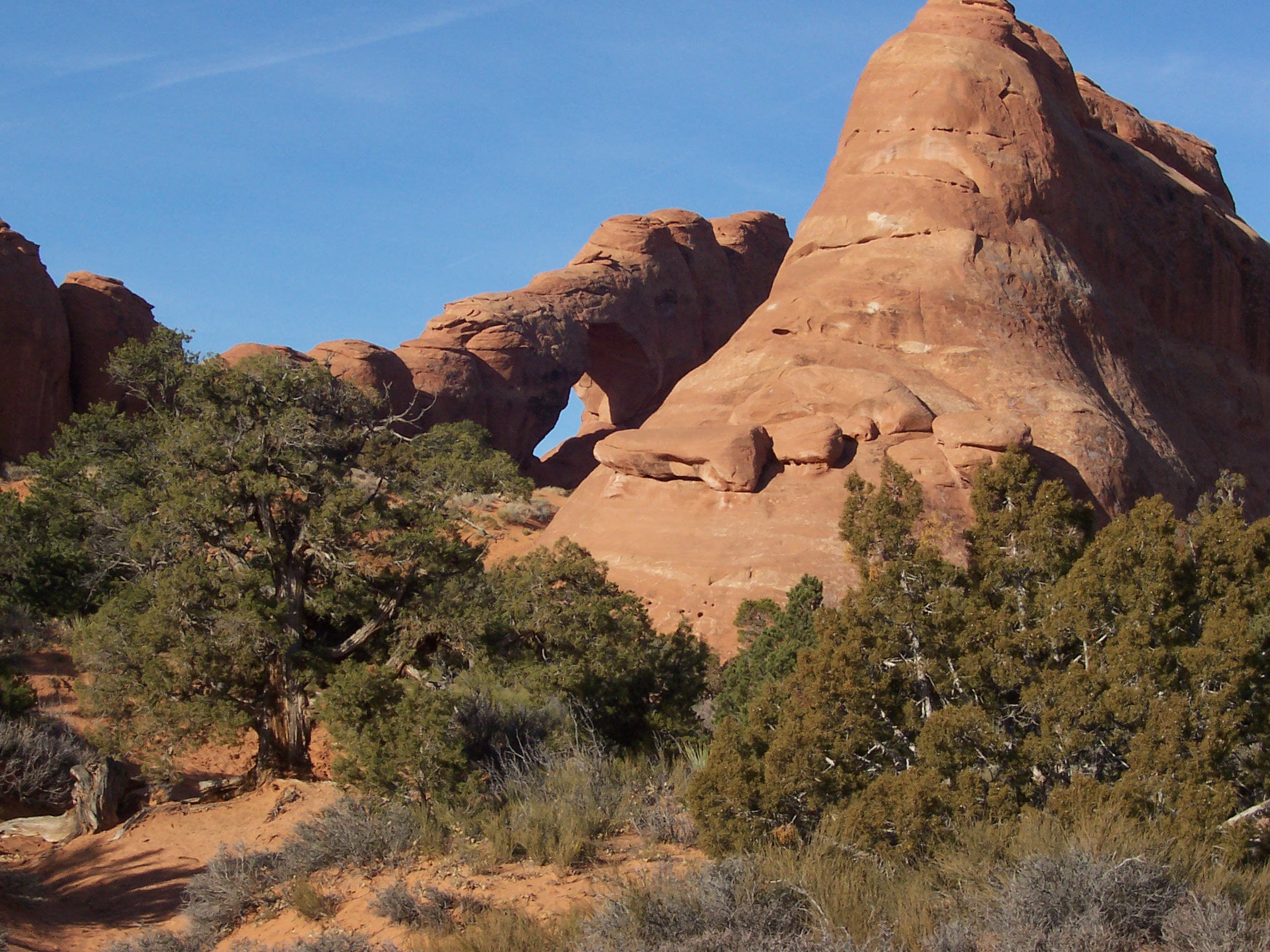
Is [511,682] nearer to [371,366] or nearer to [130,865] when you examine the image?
[130,865]

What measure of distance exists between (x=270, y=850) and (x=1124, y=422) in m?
16.9

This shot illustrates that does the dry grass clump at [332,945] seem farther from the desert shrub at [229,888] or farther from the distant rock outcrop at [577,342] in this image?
the distant rock outcrop at [577,342]

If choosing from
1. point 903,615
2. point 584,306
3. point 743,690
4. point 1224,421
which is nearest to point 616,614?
point 743,690

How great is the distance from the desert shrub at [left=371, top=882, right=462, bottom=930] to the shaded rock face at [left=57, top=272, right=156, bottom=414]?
30086 mm

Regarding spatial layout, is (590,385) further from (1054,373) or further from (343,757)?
(343,757)

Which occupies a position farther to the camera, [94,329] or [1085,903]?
[94,329]

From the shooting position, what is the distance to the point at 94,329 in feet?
113

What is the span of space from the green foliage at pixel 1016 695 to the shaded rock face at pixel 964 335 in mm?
9340

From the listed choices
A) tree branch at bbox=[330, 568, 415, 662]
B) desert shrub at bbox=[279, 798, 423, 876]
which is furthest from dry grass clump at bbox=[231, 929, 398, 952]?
tree branch at bbox=[330, 568, 415, 662]

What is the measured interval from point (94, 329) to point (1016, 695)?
33.6 metres

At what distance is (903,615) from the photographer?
287 inches

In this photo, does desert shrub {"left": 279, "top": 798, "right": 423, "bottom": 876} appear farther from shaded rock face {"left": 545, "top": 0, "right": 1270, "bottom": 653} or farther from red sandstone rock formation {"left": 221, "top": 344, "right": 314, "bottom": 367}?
red sandstone rock formation {"left": 221, "top": 344, "right": 314, "bottom": 367}

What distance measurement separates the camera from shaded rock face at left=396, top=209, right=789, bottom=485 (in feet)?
141

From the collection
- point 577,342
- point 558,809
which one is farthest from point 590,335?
point 558,809
